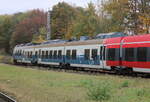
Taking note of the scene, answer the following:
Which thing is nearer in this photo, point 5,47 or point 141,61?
point 141,61

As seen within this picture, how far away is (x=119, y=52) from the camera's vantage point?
27000mm

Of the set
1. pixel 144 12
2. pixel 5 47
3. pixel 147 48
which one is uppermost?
pixel 144 12

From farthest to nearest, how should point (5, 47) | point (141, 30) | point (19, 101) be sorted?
point (5, 47) → point (141, 30) → point (19, 101)

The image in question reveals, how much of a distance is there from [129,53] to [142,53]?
177 cm

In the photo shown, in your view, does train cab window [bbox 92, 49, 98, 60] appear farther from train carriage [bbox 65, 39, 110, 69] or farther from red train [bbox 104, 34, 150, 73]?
red train [bbox 104, 34, 150, 73]

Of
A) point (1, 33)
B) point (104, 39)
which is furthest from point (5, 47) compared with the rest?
point (104, 39)

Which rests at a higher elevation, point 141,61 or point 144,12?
point 144,12

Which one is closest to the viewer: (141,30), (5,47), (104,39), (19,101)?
(19,101)

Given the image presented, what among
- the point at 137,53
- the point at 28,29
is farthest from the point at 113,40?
the point at 28,29

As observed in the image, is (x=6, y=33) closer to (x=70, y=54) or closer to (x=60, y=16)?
(x=60, y=16)

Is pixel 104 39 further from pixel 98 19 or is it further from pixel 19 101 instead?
pixel 98 19

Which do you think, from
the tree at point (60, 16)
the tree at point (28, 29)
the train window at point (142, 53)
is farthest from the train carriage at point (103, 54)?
the tree at point (28, 29)

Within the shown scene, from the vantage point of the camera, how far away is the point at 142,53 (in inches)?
941

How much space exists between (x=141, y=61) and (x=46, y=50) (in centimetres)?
2293
